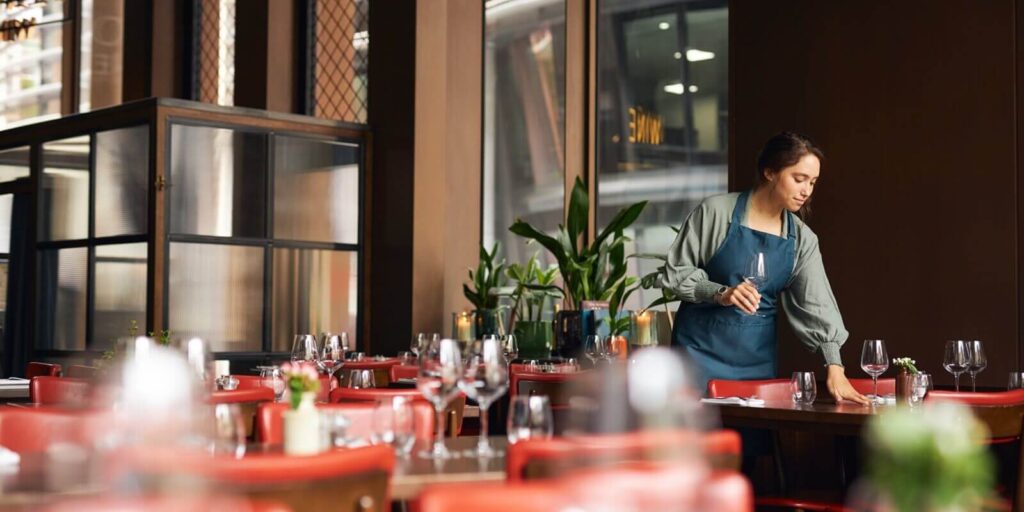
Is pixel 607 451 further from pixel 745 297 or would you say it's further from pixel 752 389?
pixel 752 389

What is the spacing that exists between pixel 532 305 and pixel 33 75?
5077mm

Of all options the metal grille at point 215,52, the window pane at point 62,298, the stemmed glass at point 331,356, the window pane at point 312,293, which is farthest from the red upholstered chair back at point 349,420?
the metal grille at point 215,52

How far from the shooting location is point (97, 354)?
746cm

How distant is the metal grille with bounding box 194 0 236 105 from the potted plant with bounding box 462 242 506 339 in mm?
2708

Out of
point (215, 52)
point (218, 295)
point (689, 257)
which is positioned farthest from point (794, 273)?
point (215, 52)

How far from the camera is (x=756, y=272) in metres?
3.66

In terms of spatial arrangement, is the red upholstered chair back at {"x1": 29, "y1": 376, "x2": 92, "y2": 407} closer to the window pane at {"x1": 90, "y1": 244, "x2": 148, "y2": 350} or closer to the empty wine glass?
the empty wine glass

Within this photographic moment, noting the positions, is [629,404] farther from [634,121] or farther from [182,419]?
[634,121]

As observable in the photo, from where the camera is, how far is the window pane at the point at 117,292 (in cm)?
721

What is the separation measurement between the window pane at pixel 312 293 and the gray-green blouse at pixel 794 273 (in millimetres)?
3986

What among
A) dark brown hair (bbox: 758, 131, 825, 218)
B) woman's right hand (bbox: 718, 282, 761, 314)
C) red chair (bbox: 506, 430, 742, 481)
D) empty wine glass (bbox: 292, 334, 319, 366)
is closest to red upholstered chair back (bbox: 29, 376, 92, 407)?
empty wine glass (bbox: 292, 334, 319, 366)

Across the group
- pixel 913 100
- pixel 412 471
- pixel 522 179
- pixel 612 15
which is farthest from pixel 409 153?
pixel 412 471

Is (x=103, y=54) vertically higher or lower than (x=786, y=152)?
higher

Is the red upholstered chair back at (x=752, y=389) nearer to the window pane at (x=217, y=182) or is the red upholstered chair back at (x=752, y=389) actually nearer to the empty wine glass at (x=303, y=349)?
the empty wine glass at (x=303, y=349)
